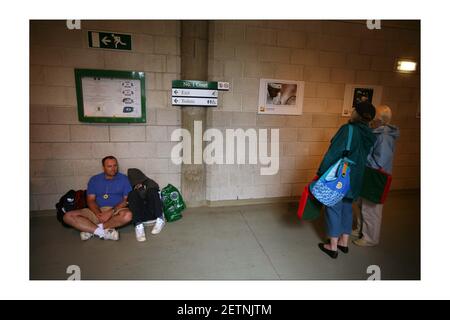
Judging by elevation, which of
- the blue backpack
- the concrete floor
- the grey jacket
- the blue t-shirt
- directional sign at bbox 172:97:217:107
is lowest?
the concrete floor

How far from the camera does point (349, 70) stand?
333 cm

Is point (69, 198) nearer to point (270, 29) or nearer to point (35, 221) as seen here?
point (35, 221)

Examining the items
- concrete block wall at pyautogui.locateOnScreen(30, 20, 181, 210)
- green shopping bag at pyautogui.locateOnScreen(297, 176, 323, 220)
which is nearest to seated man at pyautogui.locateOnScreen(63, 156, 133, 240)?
concrete block wall at pyautogui.locateOnScreen(30, 20, 181, 210)

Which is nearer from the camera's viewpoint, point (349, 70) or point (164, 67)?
point (164, 67)

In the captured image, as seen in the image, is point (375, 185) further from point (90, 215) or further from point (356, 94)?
point (90, 215)

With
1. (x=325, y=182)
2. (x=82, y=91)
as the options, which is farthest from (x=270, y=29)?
(x=82, y=91)

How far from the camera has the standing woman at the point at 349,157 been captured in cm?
188

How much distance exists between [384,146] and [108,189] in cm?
271

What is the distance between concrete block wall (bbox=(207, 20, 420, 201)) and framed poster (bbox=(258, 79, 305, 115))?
8 centimetres

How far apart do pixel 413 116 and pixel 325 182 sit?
9.92 ft

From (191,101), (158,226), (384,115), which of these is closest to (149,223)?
(158,226)

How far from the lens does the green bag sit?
279 centimetres

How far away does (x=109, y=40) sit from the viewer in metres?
2.62

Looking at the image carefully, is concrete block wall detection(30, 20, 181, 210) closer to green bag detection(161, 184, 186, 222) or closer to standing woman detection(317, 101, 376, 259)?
green bag detection(161, 184, 186, 222)
